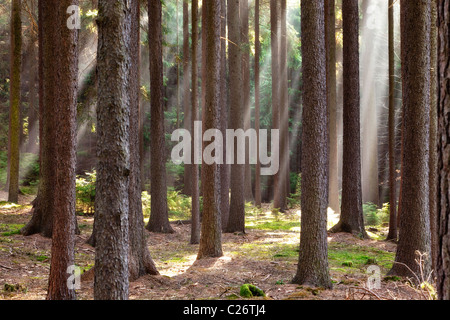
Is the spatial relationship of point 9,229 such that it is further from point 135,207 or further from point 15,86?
point 15,86

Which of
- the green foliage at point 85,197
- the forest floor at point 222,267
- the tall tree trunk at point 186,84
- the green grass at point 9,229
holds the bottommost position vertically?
the forest floor at point 222,267

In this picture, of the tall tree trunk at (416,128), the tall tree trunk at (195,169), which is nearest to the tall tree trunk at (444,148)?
the tall tree trunk at (416,128)

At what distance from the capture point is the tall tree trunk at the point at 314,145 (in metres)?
7.17

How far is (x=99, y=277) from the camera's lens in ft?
15.8

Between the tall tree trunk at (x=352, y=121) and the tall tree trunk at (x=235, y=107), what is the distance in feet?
12.1

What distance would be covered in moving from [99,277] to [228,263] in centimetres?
549

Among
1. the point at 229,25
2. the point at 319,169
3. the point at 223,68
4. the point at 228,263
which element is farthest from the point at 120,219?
the point at 229,25

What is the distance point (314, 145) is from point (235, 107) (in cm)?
826

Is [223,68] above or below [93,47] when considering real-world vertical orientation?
below

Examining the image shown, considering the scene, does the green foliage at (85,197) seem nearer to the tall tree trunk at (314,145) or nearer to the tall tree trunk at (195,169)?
the tall tree trunk at (195,169)

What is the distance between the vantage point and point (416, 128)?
7801 millimetres

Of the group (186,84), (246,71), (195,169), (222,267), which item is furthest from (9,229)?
(246,71)

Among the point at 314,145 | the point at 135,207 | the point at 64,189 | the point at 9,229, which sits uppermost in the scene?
the point at 314,145

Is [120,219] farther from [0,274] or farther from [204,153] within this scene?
[204,153]
